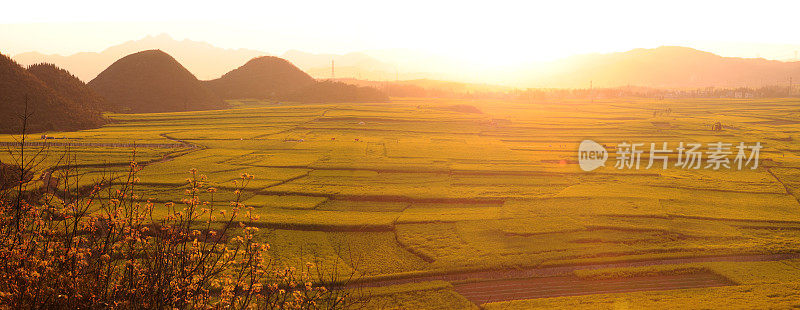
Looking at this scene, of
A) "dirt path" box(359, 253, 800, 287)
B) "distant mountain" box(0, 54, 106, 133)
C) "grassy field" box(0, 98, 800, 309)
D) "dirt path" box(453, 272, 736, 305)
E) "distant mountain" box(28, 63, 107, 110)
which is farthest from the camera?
"distant mountain" box(28, 63, 107, 110)

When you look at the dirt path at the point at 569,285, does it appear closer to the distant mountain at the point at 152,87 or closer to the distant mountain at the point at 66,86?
the distant mountain at the point at 66,86

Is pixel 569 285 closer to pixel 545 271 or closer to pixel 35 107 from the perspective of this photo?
pixel 545 271

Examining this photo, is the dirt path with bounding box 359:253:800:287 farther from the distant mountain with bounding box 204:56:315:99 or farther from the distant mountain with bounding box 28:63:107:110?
the distant mountain with bounding box 204:56:315:99

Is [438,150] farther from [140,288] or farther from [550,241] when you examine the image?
[140,288]

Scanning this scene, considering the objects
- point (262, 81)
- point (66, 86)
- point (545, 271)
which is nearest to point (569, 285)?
point (545, 271)

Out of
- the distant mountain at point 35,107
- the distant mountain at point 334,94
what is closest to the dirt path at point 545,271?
the distant mountain at point 35,107

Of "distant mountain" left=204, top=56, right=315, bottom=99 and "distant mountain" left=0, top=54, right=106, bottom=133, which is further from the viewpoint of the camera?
"distant mountain" left=204, top=56, right=315, bottom=99

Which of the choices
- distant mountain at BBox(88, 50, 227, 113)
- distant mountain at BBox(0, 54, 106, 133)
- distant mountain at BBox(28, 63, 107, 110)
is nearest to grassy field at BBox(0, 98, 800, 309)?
distant mountain at BBox(0, 54, 106, 133)
